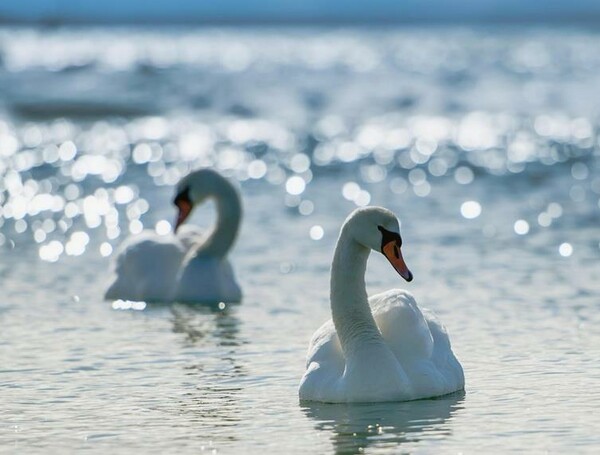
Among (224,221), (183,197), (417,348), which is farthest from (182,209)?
(417,348)

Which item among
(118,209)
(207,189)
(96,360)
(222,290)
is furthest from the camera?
(118,209)

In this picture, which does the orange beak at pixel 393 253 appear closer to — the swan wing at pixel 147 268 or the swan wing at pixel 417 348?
the swan wing at pixel 417 348

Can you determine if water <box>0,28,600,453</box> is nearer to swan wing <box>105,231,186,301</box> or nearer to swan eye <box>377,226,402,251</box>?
swan wing <box>105,231,186,301</box>

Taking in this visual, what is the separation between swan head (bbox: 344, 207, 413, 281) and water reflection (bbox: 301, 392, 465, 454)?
30.7 inches

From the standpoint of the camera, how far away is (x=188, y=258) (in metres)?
14.7

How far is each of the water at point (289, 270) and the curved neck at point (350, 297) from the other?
0.41m

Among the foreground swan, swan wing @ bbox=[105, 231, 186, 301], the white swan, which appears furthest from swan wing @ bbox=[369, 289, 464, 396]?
swan wing @ bbox=[105, 231, 186, 301]

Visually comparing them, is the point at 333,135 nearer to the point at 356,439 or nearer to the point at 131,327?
the point at 131,327

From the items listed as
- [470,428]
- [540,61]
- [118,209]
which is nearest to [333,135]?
[118,209]

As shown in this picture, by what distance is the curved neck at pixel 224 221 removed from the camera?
580 inches

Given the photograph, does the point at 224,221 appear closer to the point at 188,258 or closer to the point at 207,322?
the point at 188,258

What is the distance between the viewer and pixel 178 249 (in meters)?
15.0

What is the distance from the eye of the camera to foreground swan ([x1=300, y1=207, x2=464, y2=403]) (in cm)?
966

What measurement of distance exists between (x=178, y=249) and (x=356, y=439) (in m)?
6.25
